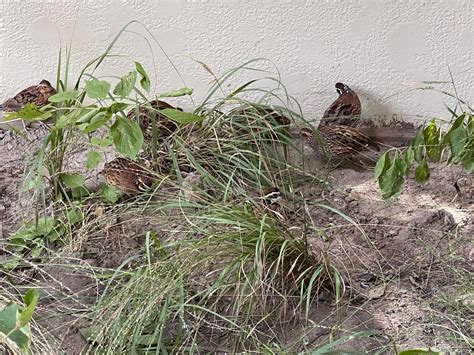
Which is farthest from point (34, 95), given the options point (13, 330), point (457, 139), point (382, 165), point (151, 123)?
point (457, 139)

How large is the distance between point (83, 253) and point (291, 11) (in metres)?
1.48

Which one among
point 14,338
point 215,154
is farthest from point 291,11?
point 14,338

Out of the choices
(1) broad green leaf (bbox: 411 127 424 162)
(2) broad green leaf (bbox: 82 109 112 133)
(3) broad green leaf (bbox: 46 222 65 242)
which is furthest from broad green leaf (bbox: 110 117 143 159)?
(1) broad green leaf (bbox: 411 127 424 162)

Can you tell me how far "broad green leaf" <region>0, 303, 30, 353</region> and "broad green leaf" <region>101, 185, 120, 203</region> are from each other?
3.78ft

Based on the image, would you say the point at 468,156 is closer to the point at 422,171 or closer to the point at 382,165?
the point at 422,171

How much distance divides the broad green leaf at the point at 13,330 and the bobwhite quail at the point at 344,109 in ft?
6.16

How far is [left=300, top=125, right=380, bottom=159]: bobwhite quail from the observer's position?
3.90 meters

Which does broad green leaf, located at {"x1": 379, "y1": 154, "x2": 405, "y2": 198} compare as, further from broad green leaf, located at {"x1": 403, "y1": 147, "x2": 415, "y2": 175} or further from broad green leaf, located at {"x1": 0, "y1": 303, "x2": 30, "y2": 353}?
broad green leaf, located at {"x1": 0, "y1": 303, "x2": 30, "y2": 353}

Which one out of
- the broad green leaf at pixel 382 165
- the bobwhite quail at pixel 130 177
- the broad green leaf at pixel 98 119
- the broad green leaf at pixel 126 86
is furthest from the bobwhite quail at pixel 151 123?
the broad green leaf at pixel 382 165

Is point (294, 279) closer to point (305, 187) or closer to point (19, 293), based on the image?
point (305, 187)

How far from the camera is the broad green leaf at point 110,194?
3.68 m

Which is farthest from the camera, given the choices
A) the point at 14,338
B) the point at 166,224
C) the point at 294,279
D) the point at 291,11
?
the point at 291,11

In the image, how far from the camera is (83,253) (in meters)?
3.47

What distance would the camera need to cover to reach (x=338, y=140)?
390 centimetres
